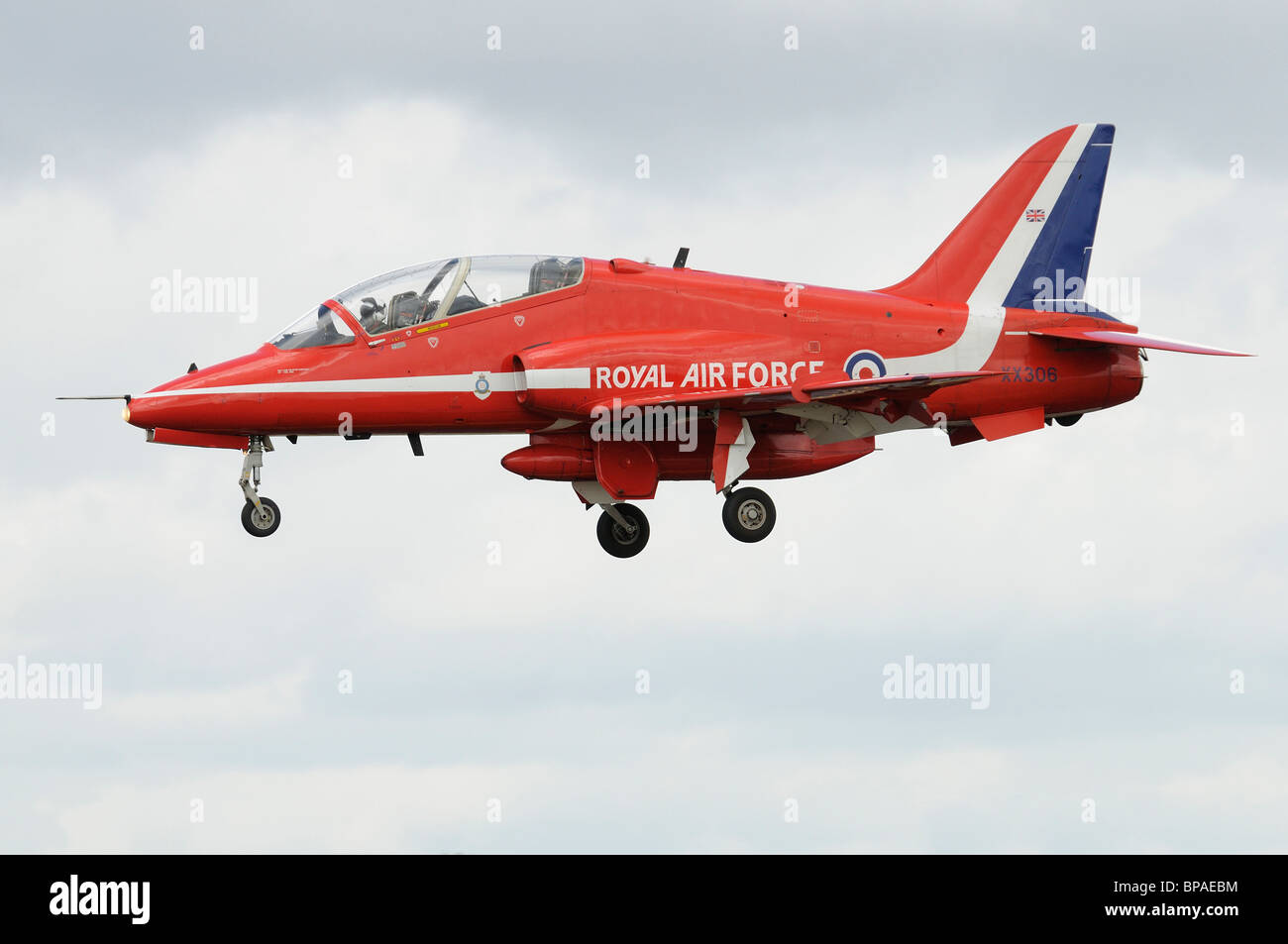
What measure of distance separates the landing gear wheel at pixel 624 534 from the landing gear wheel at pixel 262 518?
5.42 meters

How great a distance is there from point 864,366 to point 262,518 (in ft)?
31.4

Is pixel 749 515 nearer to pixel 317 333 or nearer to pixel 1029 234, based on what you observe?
pixel 317 333

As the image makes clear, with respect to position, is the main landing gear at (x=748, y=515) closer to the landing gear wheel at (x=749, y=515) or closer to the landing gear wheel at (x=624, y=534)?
the landing gear wheel at (x=749, y=515)

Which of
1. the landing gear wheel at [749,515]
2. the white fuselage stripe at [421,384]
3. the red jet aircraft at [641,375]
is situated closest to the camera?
the white fuselage stripe at [421,384]

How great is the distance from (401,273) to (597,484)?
448 cm

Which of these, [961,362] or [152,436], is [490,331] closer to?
[152,436]

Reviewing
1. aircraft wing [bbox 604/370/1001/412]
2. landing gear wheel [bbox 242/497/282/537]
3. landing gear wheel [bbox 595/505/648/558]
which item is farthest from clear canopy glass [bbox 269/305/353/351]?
landing gear wheel [bbox 595/505/648/558]

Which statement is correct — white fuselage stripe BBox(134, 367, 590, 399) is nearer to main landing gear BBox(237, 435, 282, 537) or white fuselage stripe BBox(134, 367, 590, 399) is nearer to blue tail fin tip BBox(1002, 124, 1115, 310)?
main landing gear BBox(237, 435, 282, 537)

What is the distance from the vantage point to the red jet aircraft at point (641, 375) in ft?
97.8

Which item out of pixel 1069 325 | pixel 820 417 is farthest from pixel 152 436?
pixel 1069 325

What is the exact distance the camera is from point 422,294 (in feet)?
99.0

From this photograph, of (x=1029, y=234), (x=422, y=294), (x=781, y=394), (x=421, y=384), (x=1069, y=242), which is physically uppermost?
(x=1029, y=234)

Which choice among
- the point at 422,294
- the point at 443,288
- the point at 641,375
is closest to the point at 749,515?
the point at 641,375

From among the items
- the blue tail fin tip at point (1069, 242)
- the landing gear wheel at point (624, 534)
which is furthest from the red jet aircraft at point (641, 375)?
the blue tail fin tip at point (1069, 242)
